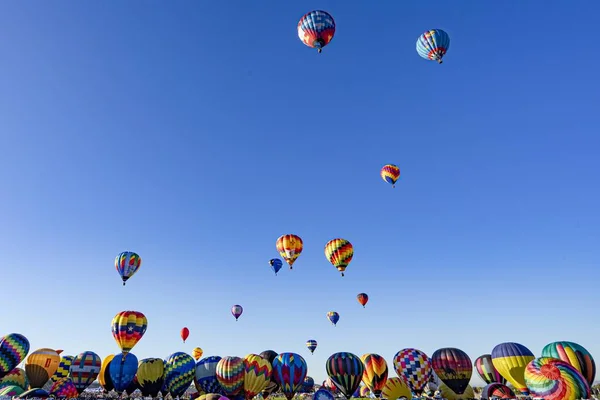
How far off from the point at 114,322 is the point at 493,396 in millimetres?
28691

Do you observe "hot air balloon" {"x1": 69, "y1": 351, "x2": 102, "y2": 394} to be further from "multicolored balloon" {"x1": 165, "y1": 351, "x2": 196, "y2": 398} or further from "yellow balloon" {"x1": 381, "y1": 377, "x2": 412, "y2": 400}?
"yellow balloon" {"x1": 381, "y1": 377, "x2": 412, "y2": 400}

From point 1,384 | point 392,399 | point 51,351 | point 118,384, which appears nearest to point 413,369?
point 392,399

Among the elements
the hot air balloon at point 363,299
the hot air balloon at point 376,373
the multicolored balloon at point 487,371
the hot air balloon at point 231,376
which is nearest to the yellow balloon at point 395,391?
the hot air balloon at point 376,373

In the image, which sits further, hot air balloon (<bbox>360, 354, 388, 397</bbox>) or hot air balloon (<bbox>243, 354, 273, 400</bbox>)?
hot air balloon (<bbox>360, 354, 388, 397</bbox>)

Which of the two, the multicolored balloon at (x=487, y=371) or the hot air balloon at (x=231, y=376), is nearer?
the hot air balloon at (x=231, y=376)

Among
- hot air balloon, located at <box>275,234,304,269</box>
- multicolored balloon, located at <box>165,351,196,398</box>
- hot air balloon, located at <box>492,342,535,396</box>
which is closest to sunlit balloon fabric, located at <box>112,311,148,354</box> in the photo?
multicolored balloon, located at <box>165,351,196,398</box>

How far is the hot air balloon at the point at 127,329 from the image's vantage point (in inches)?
1141

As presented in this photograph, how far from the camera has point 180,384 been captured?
29031 millimetres

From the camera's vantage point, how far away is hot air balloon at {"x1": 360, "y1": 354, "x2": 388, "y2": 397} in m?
29.9

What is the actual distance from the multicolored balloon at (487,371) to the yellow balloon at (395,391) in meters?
6.43

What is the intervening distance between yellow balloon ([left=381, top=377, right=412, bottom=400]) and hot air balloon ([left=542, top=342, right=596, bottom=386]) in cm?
1044

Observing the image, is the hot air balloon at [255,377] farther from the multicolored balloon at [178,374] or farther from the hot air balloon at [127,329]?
the hot air balloon at [127,329]

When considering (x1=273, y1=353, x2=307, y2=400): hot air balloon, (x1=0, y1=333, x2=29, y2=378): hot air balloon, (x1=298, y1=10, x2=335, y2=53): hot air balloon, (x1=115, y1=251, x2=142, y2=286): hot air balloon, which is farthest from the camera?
(x1=115, y1=251, x2=142, y2=286): hot air balloon

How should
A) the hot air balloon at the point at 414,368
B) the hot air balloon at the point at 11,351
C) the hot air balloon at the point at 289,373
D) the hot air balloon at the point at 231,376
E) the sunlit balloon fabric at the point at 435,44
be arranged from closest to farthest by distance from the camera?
the hot air balloon at the point at 231,376 < the hot air balloon at the point at 289,373 < the hot air balloon at the point at 414,368 < the sunlit balloon fabric at the point at 435,44 < the hot air balloon at the point at 11,351
